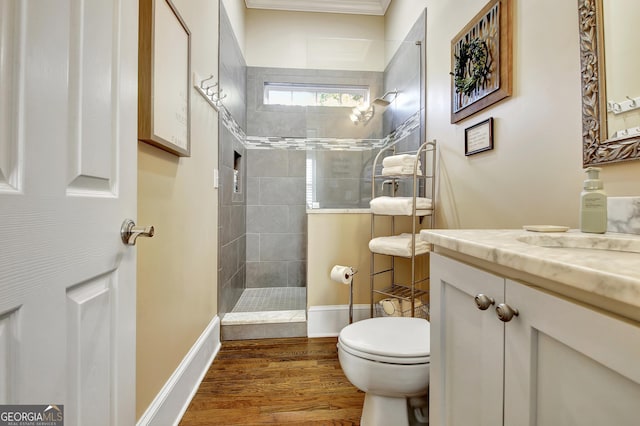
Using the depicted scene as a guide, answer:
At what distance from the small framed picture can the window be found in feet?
4.24

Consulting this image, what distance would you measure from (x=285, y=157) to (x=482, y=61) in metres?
2.06

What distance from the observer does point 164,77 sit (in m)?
1.10

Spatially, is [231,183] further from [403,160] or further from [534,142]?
[534,142]

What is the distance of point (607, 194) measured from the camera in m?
0.81

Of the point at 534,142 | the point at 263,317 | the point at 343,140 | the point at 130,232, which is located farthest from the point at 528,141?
the point at 263,317

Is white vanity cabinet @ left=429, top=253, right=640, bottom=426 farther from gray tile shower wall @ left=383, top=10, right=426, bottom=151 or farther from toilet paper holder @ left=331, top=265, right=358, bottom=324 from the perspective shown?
gray tile shower wall @ left=383, top=10, right=426, bottom=151

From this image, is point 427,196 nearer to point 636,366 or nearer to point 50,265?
point 636,366

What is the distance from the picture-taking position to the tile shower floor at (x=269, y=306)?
2117 mm

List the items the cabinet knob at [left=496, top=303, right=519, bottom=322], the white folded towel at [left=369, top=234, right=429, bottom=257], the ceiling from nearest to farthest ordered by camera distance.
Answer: the cabinet knob at [left=496, top=303, right=519, bottom=322] → the white folded towel at [left=369, top=234, right=429, bottom=257] → the ceiling

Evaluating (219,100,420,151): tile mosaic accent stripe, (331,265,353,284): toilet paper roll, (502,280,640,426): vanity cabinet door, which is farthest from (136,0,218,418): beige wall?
(502,280,640,426): vanity cabinet door

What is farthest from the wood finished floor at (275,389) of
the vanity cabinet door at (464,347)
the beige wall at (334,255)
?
the vanity cabinet door at (464,347)

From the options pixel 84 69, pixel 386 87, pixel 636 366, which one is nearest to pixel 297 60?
pixel 386 87

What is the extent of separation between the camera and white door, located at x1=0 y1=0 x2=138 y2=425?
0.41m

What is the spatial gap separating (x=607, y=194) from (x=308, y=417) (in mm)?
1432
